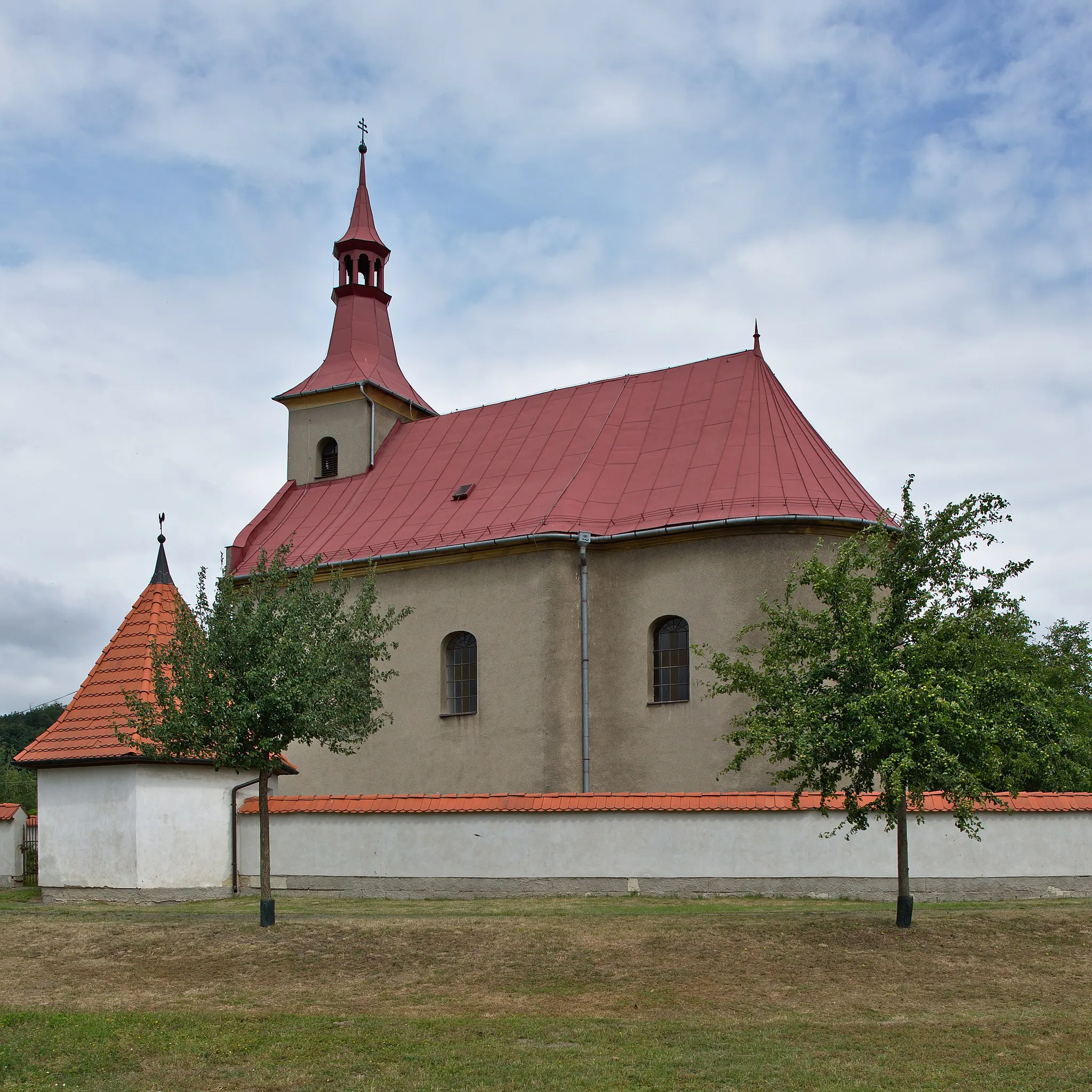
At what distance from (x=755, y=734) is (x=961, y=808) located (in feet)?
7.50

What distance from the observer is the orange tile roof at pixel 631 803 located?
17.0m

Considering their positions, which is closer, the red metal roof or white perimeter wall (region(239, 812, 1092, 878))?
white perimeter wall (region(239, 812, 1092, 878))

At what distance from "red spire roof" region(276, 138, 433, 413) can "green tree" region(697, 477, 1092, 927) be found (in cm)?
1877

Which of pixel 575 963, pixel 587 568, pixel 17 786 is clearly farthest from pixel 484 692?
pixel 17 786

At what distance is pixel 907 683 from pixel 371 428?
19.6 m

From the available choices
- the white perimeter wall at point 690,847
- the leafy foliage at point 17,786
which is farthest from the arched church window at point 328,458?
the leafy foliage at point 17,786

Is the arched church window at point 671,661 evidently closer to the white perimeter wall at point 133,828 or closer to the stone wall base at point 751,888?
the stone wall base at point 751,888

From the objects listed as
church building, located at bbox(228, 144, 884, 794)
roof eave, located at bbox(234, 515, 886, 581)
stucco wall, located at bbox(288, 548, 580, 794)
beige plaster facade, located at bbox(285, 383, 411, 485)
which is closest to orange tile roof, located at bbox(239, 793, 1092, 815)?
church building, located at bbox(228, 144, 884, 794)

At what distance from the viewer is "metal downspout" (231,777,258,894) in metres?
19.3

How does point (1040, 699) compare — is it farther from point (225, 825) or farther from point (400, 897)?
point (225, 825)

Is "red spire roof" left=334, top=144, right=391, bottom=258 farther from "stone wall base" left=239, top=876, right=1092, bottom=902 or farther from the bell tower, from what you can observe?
"stone wall base" left=239, top=876, right=1092, bottom=902

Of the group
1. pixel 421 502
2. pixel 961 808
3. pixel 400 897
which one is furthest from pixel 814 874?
pixel 421 502

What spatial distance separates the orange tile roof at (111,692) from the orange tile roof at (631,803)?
10.6ft

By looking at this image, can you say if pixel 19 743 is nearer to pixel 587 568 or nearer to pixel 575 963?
pixel 587 568
